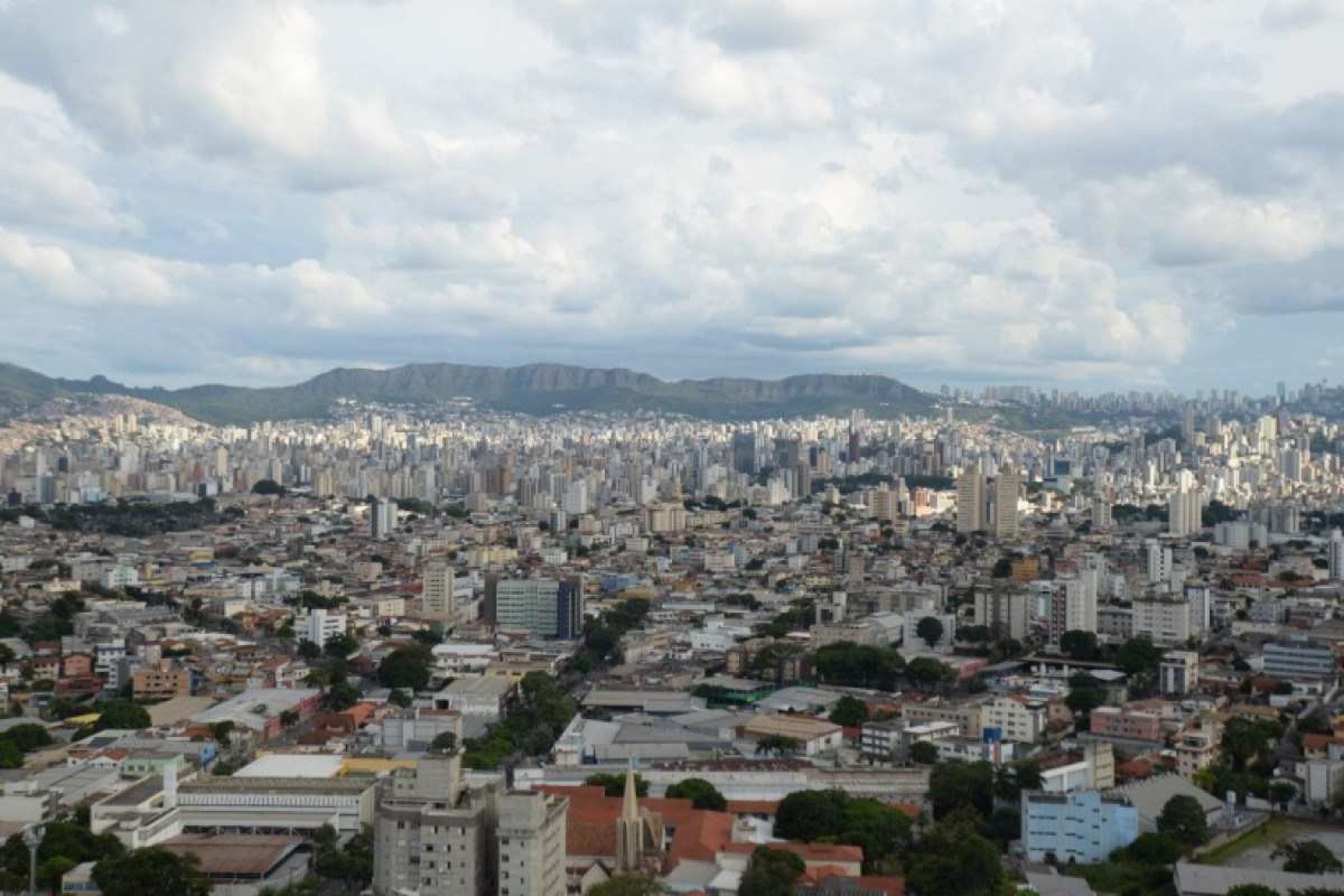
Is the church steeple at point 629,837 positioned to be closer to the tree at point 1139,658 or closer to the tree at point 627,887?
the tree at point 627,887

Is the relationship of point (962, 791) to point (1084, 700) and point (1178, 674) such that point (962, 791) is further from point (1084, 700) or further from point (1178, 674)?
point (1178, 674)

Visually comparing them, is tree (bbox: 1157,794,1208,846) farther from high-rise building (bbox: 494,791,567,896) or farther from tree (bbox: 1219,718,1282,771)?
high-rise building (bbox: 494,791,567,896)

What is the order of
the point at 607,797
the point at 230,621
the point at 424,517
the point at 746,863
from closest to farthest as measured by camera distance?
the point at 746,863, the point at 607,797, the point at 230,621, the point at 424,517

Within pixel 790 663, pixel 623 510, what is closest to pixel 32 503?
pixel 623 510

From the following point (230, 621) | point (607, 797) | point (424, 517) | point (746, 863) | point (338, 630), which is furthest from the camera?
point (424, 517)

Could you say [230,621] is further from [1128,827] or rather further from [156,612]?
[1128,827]

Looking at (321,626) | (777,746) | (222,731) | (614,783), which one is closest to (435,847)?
(614,783)

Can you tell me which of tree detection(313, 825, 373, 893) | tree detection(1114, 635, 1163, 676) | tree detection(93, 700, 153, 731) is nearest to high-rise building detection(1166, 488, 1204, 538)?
tree detection(1114, 635, 1163, 676)
